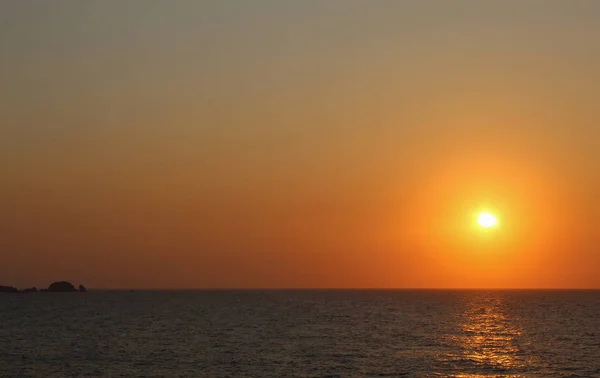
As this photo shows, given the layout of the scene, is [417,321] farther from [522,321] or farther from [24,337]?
[24,337]

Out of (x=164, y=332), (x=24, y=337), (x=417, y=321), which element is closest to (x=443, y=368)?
(x=164, y=332)

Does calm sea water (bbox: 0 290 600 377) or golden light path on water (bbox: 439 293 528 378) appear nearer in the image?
calm sea water (bbox: 0 290 600 377)

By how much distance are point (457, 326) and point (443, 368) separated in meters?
62.0

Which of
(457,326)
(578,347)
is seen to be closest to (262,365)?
(578,347)

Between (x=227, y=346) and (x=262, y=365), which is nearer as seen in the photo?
(x=262, y=365)

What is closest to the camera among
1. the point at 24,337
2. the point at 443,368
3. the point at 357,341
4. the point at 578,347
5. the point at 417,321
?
the point at 443,368

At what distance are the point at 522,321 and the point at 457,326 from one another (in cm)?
2331

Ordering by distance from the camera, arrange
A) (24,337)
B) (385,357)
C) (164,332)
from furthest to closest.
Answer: (164,332) < (24,337) < (385,357)

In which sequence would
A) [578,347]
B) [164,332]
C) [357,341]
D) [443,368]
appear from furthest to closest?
[164,332]
[357,341]
[578,347]
[443,368]

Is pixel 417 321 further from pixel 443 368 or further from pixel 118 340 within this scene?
pixel 443 368

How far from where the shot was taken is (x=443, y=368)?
73.9 meters

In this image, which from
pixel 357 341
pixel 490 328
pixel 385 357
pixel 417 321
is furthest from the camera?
pixel 417 321

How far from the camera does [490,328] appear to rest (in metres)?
129

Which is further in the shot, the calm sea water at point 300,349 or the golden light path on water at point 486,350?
the golden light path on water at point 486,350
